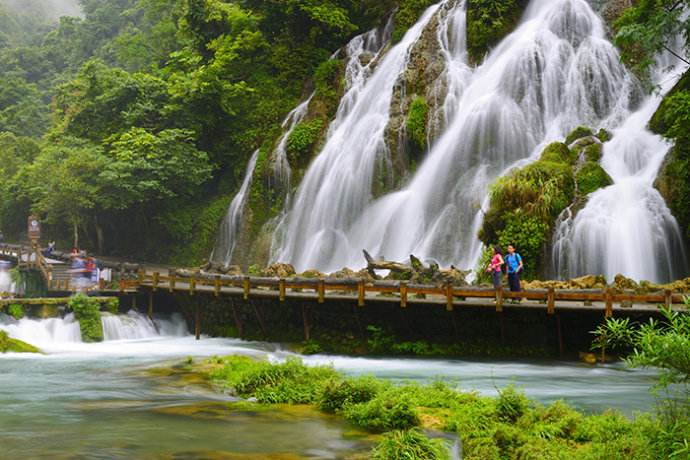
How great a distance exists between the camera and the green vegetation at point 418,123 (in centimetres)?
3562

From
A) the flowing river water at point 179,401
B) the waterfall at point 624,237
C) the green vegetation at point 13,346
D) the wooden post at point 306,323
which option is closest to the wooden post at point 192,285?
the flowing river water at point 179,401

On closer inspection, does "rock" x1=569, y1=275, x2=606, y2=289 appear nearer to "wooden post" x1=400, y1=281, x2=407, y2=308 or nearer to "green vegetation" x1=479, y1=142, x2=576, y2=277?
"green vegetation" x1=479, y1=142, x2=576, y2=277

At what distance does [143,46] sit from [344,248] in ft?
135

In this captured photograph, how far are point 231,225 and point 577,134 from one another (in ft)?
66.1

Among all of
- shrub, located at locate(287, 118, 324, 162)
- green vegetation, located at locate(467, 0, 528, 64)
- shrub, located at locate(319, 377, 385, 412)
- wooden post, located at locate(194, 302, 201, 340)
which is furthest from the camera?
shrub, located at locate(287, 118, 324, 162)

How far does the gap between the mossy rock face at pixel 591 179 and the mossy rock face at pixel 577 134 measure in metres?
→ 3.36

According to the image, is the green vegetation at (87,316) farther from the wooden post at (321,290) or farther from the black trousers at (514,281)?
the black trousers at (514,281)

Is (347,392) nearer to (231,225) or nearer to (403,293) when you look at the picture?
(403,293)

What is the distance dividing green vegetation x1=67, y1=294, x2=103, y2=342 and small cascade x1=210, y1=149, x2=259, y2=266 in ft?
46.8

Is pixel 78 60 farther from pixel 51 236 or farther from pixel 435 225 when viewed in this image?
pixel 435 225

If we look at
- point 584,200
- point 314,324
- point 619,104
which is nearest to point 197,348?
point 314,324

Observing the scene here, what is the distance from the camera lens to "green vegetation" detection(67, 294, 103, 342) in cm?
2817

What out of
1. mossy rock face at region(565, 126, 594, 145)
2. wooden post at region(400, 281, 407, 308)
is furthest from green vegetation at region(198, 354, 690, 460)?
mossy rock face at region(565, 126, 594, 145)

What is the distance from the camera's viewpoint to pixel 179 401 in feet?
52.7
